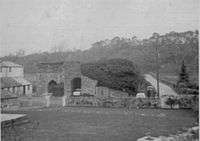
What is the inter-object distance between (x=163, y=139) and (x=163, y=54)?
5.29 metres

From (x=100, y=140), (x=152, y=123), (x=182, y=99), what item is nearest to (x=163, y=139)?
(x=100, y=140)

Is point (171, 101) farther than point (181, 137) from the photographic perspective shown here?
Yes

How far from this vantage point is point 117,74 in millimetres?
16703

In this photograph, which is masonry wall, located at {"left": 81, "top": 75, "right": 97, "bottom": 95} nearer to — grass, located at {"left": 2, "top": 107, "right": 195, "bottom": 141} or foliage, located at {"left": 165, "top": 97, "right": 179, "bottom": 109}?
foliage, located at {"left": 165, "top": 97, "right": 179, "bottom": 109}

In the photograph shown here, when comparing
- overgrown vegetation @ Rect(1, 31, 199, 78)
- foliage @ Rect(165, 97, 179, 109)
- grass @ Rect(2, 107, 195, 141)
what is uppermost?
overgrown vegetation @ Rect(1, 31, 199, 78)

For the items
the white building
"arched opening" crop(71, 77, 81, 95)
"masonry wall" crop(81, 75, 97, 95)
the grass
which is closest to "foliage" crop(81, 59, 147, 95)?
→ "masonry wall" crop(81, 75, 97, 95)

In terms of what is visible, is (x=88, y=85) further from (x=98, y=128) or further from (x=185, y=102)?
(x=98, y=128)

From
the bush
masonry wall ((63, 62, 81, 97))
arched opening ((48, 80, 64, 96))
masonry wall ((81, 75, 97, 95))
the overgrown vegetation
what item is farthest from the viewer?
arched opening ((48, 80, 64, 96))

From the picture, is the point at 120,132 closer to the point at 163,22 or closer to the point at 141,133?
the point at 141,133

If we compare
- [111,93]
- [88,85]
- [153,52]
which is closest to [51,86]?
[88,85]

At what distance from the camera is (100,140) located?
22.8 feet

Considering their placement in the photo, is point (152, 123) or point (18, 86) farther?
point (18, 86)

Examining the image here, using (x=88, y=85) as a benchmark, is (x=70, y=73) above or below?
above

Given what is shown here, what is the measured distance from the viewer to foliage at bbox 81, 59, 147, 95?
51.8ft
